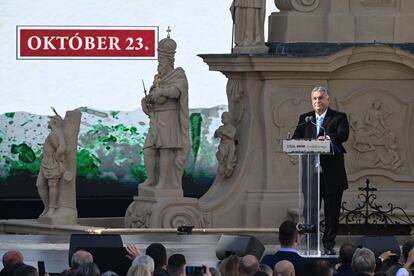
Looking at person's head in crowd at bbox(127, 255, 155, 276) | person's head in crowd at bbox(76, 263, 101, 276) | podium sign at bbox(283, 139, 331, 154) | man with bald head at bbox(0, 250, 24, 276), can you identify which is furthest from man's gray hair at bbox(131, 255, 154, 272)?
podium sign at bbox(283, 139, 331, 154)

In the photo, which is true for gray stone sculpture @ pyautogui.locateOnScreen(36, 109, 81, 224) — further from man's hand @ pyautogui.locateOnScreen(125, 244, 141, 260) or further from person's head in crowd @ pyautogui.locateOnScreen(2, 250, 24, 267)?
person's head in crowd @ pyautogui.locateOnScreen(2, 250, 24, 267)

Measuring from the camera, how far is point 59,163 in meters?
30.9

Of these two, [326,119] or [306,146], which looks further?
[326,119]

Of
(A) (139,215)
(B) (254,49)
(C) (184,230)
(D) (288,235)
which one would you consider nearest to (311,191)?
(D) (288,235)

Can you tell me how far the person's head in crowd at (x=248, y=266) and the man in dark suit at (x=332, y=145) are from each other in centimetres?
532

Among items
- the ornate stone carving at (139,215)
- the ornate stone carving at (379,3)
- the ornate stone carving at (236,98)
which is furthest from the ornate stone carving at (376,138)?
the ornate stone carving at (139,215)

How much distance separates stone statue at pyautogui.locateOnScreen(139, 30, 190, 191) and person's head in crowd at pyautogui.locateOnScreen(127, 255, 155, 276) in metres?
12.6

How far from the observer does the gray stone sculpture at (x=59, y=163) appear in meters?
30.8

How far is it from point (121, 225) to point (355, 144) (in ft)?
14.2

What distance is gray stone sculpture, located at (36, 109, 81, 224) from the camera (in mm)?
30812

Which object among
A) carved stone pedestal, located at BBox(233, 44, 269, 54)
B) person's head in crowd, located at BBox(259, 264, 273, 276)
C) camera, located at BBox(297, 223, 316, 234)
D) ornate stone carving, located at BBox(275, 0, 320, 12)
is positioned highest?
ornate stone carving, located at BBox(275, 0, 320, 12)

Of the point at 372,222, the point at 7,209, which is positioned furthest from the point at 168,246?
the point at 7,209

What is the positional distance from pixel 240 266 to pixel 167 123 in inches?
479

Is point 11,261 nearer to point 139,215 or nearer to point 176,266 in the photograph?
point 176,266
